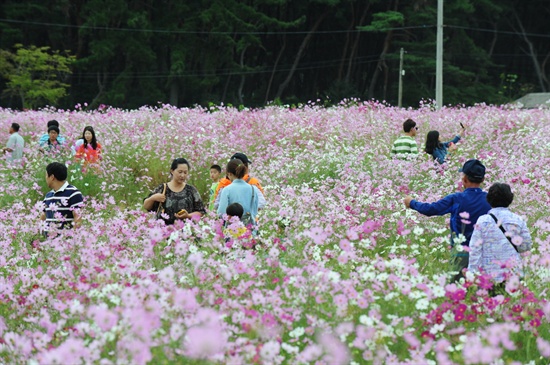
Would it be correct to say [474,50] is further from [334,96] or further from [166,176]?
[166,176]

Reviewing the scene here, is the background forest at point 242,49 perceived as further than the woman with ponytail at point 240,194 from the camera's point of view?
Yes

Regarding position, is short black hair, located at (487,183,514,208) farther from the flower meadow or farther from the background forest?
the background forest

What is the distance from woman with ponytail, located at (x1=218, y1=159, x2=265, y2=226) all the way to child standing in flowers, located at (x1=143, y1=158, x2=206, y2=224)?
0.40m

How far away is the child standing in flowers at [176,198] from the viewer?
711cm

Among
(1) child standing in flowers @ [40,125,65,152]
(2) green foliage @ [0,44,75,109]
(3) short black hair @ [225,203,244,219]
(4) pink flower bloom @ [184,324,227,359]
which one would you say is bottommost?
(2) green foliage @ [0,44,75,109]

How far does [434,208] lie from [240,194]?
1.90 meters

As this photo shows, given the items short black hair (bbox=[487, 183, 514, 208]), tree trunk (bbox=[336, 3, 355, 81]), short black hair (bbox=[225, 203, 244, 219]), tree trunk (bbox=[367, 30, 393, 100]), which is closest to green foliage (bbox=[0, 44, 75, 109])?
tree trunk (bbox=[336, 3, 355, 81])

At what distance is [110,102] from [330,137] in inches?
1216

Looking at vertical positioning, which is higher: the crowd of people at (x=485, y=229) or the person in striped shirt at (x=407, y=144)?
the crowd of people at (x=485, y=229)

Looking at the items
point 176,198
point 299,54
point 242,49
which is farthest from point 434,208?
point 299,54

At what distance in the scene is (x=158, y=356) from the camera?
134 inches

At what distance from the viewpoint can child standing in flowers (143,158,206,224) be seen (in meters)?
7.11

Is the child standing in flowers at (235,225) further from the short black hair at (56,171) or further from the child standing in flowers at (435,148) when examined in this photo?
the child standing in flowers at (435,148)

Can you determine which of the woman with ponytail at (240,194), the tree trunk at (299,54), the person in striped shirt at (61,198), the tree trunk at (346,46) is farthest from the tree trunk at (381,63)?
the person in striped shirt at (61,198)
